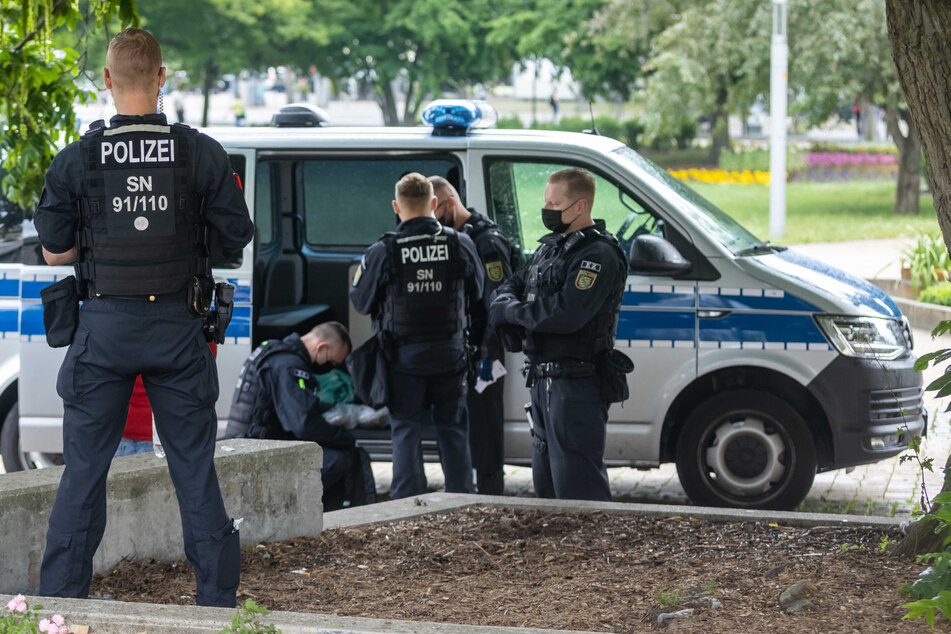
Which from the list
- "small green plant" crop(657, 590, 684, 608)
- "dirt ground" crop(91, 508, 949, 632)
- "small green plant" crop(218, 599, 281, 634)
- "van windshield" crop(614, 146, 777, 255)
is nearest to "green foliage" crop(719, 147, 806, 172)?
"van windshield" crop(614, 146, 777, 255)

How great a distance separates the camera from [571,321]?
5.18 m

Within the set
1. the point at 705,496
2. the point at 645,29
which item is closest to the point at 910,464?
the point at 705,496

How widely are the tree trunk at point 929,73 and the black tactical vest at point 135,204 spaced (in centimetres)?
227

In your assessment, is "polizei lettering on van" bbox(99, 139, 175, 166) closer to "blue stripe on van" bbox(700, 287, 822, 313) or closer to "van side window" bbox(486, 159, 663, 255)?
"van side window" bbox(486, 159, 663, 255)

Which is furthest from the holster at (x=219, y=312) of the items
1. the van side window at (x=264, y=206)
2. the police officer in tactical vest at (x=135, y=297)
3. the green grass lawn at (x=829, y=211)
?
the green grass lawn at (x=829, y=211)

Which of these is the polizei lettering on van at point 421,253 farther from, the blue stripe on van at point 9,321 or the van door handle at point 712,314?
the blue stripe on van at point 9,321

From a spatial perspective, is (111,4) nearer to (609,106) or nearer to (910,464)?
(910,464)

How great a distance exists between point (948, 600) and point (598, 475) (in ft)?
8.09

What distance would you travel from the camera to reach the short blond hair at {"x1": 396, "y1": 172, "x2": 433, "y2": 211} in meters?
5.85

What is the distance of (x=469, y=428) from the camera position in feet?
21.4

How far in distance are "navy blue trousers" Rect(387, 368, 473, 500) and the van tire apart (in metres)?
1.22

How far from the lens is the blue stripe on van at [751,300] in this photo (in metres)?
6.21

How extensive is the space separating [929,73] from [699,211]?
8.95 ft

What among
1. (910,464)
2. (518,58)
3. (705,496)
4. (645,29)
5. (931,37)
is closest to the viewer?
(931,37)
